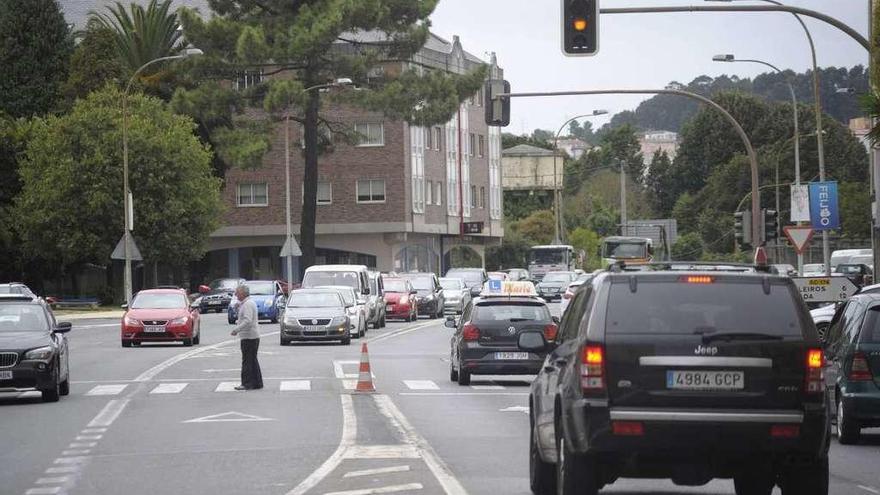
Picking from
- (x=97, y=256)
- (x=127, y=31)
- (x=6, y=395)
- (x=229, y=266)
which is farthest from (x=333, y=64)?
(x=6, y=395)

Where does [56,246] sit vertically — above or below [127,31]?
below

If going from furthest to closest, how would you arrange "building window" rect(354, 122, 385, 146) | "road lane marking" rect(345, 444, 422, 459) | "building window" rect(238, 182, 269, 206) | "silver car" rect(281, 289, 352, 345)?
"building window" rect(238, 182, 269, 206)
"building window" rect(354, 122, 385, 146)
"silver car" rect(281, 289, 352, 345)
"road lane marking" rect(345, 444, 422, 459)

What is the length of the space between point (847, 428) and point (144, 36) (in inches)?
2949

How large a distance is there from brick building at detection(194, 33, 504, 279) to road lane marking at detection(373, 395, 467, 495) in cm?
6756

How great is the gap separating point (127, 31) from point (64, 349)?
2585 inches

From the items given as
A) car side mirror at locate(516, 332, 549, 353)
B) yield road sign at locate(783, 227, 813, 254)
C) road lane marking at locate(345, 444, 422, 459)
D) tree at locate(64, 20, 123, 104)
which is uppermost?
tree at locate(64, 20, 123, 104)

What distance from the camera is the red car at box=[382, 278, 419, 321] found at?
212 feet

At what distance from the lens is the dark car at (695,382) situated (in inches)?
429

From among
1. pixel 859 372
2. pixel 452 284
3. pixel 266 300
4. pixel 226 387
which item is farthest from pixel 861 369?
pixel 452 284

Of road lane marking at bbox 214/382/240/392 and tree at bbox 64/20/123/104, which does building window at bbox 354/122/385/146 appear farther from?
road lane marking at bbox 214/382/240/392

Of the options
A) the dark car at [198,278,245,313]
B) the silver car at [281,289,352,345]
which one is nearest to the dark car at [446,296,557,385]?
the silver car at [281,289,352,345]

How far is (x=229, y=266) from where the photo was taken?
10056cm

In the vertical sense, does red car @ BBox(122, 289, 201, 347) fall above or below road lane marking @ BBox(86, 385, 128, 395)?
above

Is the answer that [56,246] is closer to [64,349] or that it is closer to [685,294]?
[64,349]
